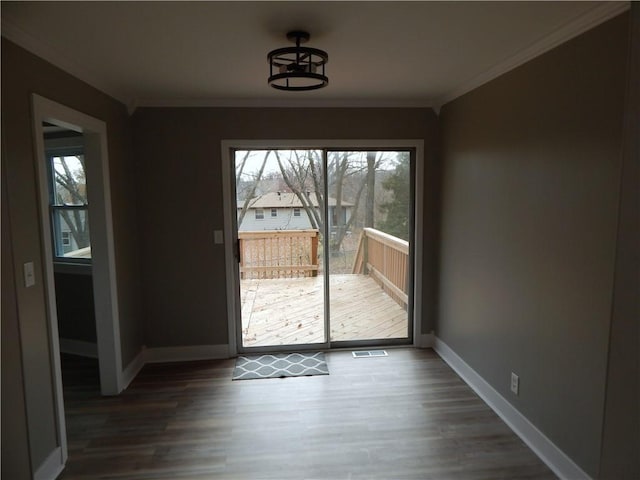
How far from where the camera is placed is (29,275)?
2.02 meters

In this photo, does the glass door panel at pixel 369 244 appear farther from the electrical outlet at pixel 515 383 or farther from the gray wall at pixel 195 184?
the electrical outlet at pixel 515 383

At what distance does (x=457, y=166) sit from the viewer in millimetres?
3369

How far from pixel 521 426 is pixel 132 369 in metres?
2.98

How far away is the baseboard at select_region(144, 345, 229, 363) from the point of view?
376cm

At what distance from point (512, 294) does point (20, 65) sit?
300cm

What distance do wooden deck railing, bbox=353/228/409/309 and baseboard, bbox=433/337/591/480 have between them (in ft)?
2.64

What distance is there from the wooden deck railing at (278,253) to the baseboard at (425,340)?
121 cm

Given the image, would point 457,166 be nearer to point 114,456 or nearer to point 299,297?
point 299,297

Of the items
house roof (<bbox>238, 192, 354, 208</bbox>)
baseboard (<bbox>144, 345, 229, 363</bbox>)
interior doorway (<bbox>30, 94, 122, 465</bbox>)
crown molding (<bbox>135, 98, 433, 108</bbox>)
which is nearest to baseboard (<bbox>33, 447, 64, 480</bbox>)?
interior doorway (<bbox>30, 94, 122, 465</bbox>)

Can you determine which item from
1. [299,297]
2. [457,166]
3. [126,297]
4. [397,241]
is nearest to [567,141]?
[457,166]

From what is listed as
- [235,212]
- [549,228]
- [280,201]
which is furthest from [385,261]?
[549,228]

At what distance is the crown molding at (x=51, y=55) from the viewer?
1875 millimetres

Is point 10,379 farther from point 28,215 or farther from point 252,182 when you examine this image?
point 252,182

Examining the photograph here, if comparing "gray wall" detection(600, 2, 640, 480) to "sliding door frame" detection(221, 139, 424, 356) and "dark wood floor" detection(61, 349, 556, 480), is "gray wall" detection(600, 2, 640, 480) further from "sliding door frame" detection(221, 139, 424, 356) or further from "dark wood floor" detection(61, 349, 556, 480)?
"sliding door frame" detection(221, 139, 424, 356)
